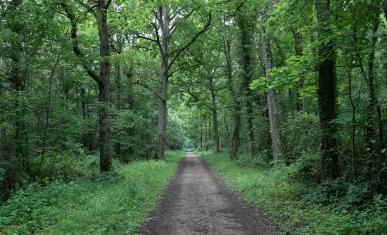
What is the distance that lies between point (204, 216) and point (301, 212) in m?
2.45

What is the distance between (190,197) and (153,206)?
1.93 m

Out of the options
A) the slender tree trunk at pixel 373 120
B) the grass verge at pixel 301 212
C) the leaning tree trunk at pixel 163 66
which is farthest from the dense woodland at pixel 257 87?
the leaning tree trunk at pixel 163 66

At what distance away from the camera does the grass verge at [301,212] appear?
607cm

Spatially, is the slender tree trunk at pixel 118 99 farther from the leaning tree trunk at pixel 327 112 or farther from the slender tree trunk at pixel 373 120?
the slender tree trunk at pixel 373 120

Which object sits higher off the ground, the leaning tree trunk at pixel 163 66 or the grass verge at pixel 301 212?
the leaning tree trunk at pixel 163 66

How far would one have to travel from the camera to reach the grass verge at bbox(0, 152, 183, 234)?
273 inches

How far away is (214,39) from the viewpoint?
90.9ft

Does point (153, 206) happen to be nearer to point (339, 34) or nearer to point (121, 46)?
point (339, 34)

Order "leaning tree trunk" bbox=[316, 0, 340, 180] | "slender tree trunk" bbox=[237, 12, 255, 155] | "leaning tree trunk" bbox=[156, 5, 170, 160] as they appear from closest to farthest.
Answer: "leaning tree trunk" bbox=[316, 0, 340, 180] → "slender tree trunk" bbox=[237, 12, 255, 155] → "leaning tree trunk" bbox=[156, 5, 170, 160]

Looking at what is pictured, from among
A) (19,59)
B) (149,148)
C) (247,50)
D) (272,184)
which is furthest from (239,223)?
(149,148)

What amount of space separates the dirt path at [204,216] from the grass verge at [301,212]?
0.45 meters

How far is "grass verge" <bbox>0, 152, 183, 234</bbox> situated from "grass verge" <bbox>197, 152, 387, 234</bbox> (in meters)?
3.38

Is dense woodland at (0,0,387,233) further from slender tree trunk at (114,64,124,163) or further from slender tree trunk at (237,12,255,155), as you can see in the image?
slender tree trunk at (114,64,124,163)

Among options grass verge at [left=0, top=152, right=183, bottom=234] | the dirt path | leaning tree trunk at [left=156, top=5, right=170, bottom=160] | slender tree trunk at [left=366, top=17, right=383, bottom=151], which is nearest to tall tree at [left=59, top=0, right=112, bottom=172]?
grass verge at [left=0, top=152, right=183, bottom=234]
